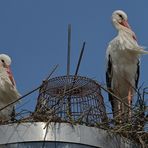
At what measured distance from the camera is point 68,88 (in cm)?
573

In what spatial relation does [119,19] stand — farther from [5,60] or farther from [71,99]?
[71,99]

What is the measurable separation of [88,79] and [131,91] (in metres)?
1.91

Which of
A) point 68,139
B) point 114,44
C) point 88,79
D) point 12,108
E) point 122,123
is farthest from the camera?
point 114,44

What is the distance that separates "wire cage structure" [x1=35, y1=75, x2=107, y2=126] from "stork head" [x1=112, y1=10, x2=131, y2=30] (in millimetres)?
2249

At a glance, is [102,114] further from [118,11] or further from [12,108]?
[118,11]

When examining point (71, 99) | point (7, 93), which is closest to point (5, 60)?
point (7, 93)

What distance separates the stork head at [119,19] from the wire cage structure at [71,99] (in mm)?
2249

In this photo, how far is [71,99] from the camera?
5.71 m

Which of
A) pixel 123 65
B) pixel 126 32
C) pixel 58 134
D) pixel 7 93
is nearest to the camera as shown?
pixel 58 134

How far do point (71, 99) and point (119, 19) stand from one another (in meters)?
2.73

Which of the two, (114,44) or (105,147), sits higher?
(114,44)

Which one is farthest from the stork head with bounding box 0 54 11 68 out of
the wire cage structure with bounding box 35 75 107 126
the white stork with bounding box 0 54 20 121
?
the wire cage structure with bounding box 35 75 107 126

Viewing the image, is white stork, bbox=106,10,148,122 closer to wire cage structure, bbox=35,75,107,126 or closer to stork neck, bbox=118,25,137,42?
stork neck, bbox=118,25,137,42

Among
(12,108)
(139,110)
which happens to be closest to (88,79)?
(139,110)
